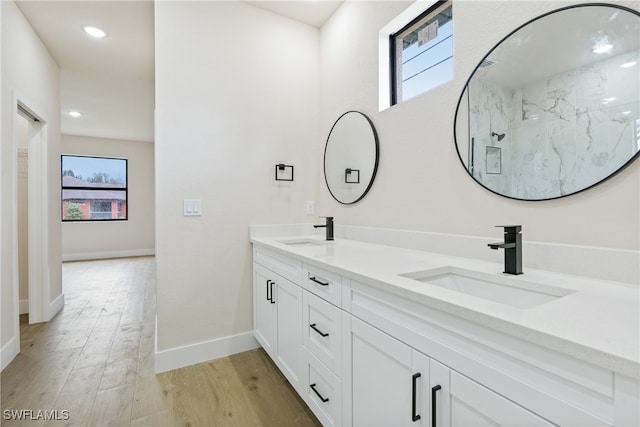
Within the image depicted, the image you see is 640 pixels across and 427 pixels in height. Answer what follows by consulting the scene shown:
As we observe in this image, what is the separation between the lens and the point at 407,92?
1943 millimetres

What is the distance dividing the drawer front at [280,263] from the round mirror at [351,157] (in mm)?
708

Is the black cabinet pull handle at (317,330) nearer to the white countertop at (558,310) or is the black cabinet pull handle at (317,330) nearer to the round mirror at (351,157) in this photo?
the white countertop at (558,310)

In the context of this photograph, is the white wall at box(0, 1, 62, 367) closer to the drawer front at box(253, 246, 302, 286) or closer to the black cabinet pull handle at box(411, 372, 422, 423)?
the drawer front at box(253, 246, 302, 286)

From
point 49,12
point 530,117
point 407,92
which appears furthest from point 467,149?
point 49,12

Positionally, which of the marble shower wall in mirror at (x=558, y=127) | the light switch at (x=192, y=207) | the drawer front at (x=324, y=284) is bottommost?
the drawer front at (x=324, y=284)

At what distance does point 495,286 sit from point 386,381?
1.71 feet

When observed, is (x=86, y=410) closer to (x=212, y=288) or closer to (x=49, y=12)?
(x=212, y=288)

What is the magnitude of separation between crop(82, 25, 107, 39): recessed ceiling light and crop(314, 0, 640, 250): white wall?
6.73ft

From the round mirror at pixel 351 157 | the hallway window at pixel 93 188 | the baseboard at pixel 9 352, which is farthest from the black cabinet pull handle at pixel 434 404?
the hallway window at pixel 93 188

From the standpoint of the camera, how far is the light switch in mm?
2141

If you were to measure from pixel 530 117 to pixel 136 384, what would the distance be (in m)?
2.57

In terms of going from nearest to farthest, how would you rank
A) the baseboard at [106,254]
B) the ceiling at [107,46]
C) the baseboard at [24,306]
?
the ceiling at [107,46] < the baseboard at [24,306] < the baseboard at [106,254]

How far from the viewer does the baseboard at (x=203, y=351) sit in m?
2.06

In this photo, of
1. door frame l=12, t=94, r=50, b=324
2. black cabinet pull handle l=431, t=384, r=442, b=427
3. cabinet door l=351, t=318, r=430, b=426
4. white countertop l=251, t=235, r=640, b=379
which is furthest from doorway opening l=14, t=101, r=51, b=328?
black cabinet pull handle l=431, t=384, r=442, b=427
